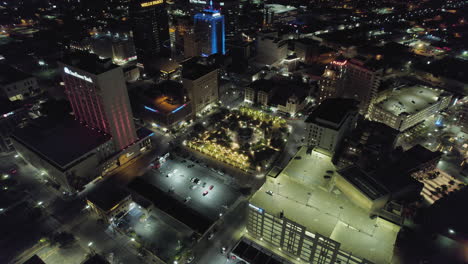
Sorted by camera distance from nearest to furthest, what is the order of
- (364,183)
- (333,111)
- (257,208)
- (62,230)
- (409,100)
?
(364,183)
(257,208)
(62,230)
(333,111)
(409,100)

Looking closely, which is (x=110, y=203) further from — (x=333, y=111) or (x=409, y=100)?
(x=409, y=100)

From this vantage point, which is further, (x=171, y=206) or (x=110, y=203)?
(x=171, y=206)

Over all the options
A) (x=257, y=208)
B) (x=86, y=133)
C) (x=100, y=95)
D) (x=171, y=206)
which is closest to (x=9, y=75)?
(x=86, y=133)

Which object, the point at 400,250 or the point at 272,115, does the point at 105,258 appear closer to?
the point at 400,250

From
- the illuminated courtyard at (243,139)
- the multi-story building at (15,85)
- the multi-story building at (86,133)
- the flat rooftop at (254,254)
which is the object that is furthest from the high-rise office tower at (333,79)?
the multi-story building at (15,85)

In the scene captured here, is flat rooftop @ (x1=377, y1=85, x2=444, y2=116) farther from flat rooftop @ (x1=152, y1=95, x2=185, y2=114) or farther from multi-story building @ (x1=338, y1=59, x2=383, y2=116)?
flat rooftop @ (x1=152, y1=95, x2=185, y2=114)
